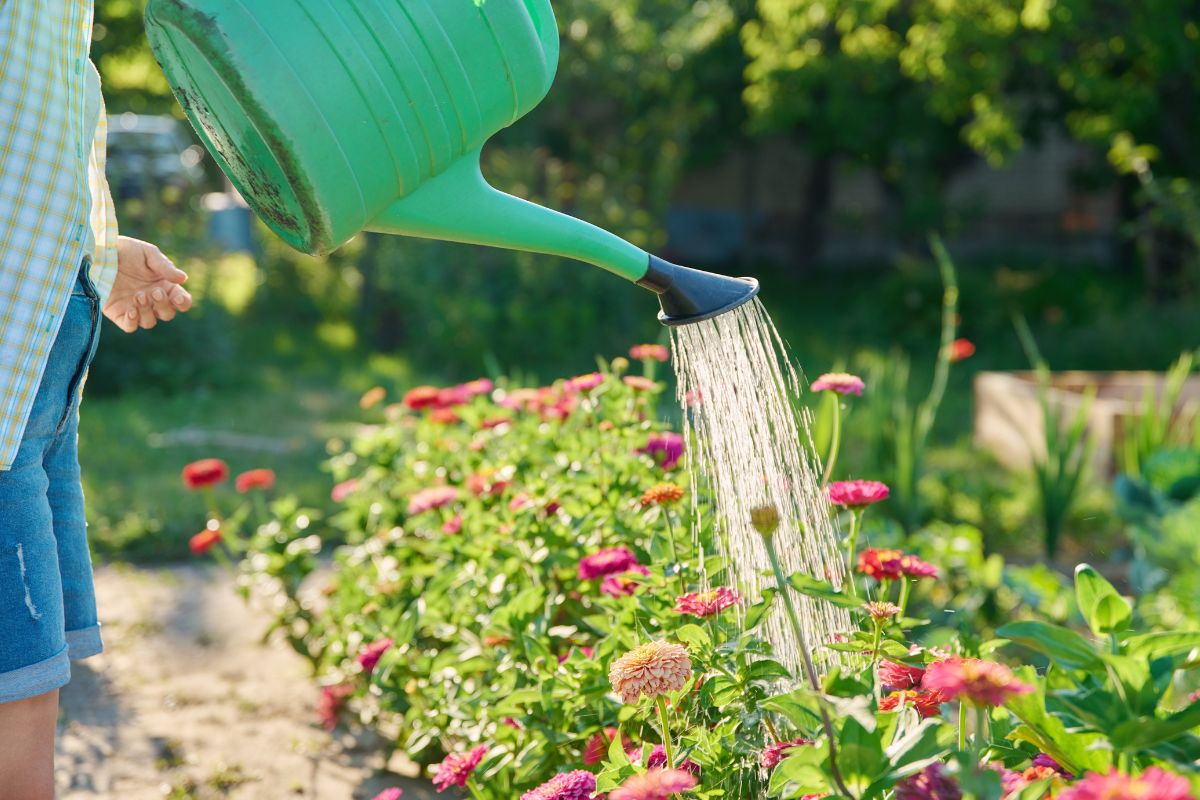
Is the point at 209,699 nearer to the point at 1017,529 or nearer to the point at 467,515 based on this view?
the point at 467,515

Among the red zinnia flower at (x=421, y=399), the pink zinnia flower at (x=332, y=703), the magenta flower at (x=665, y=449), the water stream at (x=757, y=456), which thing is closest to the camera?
the water stream at (x=757, y=456)

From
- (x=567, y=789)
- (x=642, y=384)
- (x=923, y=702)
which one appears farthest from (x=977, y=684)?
(x=642, y=384)

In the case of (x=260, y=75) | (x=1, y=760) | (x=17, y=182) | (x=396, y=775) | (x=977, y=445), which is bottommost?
(x=977, y=445)

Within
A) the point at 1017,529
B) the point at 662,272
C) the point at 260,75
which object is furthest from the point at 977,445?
the point at 260,75

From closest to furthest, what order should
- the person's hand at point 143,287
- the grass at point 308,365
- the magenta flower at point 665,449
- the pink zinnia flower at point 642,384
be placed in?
the person's hand at point 143,287, the magenta flower at point 665,449, the pink zinnia flower at point 642,384, the grass at point 308,365

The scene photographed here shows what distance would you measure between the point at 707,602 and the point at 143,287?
887 millimetres

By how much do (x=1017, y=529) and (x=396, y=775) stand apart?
8.03 ft

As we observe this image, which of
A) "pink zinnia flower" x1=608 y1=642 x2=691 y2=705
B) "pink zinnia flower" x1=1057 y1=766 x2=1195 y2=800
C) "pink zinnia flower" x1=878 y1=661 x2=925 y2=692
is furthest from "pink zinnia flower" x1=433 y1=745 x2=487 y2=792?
"pink zinnia flower" x1=1057 y1=766 x2=1195 y2=800

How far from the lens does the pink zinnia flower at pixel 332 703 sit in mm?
2375

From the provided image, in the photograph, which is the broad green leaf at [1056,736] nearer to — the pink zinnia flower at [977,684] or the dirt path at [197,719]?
the pink zinnia flower at [977,684]

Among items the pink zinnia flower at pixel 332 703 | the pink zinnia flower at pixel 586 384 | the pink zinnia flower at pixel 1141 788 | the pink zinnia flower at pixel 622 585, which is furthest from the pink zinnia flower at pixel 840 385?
the pink zinnia flower at pixel 332 703

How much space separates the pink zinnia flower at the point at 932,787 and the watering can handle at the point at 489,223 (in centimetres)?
62

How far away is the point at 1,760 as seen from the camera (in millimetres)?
1251

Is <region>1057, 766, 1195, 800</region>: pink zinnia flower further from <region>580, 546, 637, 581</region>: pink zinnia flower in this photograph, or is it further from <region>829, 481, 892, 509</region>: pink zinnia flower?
<region>580, 546, 637, 581</region>: pink zinnia flower
